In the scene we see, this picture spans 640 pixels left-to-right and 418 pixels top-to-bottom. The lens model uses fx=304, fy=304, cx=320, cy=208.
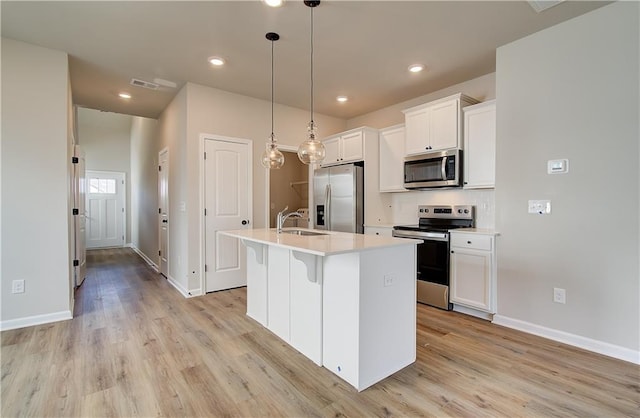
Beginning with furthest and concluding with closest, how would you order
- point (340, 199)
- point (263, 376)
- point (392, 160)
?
point (340, 199) → point (392, 160) → point (263, 376)

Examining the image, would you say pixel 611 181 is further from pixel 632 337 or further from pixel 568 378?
pixel 568 378

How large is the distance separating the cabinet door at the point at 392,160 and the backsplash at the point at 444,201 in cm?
29

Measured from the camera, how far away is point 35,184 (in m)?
3.05

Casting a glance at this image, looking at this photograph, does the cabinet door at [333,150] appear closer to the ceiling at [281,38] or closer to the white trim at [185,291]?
the ceiling at [281,38]

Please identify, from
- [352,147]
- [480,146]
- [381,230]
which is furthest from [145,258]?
[480,146]

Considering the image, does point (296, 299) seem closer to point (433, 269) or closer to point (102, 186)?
point (433, 269)

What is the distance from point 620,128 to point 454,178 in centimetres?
145

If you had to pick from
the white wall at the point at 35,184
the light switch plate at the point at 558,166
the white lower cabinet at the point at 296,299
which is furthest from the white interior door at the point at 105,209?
the light switch plate at the point at 558,166

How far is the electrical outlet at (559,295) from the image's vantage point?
8.79 feet

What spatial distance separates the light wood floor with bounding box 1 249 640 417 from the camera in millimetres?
1817

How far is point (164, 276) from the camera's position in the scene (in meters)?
5.15

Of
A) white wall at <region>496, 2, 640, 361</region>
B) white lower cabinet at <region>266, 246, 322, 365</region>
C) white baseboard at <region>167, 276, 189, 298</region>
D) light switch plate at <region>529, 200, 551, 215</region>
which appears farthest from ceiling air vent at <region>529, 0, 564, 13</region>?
white baseboard at <region>167, 276, 189, 298</region>

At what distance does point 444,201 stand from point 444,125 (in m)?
1.02

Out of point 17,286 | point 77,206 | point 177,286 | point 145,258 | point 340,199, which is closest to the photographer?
point 17,286
